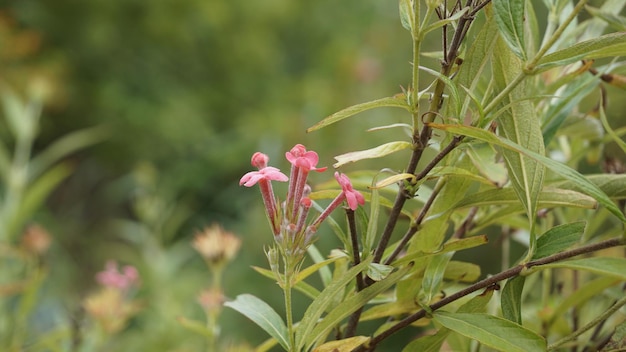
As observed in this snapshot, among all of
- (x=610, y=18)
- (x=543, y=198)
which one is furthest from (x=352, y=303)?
(x=610, y=18)

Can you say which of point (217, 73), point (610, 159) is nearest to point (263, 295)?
point (610, 159)

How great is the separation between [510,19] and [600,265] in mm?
134

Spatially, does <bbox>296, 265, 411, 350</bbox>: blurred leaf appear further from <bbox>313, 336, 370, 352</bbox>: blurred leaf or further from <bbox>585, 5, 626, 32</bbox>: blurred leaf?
<bbox>585, 5, 626, 32</bbox>: blurred leaf

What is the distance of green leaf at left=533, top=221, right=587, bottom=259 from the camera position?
1.16ft

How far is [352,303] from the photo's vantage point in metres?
0.36

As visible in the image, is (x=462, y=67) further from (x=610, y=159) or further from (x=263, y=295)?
(x=263, y=295)

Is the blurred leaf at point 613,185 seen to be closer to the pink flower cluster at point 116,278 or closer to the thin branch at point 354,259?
the thin branch at point 354,259

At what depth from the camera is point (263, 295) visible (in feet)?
6.05

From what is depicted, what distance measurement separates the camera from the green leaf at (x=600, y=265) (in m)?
0.34

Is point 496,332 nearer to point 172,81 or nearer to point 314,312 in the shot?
point 314,312

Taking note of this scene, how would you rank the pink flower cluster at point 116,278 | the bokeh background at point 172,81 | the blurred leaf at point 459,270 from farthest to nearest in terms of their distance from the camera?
1. the bokeh background at point 172,81
2. the pink flower cluster at point 116,278
3. the blurred leaf at point 459,270

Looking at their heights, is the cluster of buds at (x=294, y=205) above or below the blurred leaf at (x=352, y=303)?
above

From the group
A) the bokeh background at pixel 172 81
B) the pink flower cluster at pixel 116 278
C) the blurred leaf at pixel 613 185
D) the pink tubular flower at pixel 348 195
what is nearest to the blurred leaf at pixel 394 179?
the pink tubular flower at pixel 348 195

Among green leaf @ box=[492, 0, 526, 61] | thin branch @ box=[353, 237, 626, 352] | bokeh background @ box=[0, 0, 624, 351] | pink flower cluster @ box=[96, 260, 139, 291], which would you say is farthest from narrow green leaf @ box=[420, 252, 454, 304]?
bokeh background @ box=[0, 0, 624, 351]
